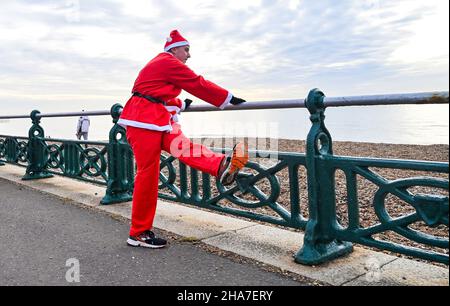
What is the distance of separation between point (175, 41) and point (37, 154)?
4930mm

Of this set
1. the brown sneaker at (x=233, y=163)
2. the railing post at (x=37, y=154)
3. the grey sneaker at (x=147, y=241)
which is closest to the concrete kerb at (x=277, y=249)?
the grey sneaker at (x=147, y=241)

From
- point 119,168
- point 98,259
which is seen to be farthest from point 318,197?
point 119,168

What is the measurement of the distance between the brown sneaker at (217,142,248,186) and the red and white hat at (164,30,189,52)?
1.07m

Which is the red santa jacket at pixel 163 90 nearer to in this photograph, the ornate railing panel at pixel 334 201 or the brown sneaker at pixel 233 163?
the brown sneaker at pixel 233 163

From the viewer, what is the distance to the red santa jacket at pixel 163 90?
145 inches

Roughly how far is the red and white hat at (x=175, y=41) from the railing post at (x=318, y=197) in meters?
1.27

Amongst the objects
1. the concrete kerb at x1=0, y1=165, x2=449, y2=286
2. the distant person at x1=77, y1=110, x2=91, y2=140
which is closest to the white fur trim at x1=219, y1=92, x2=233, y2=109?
the concrete kerb at x1=0, y1=165, x2=449, y2=286

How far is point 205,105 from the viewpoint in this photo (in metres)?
4.20

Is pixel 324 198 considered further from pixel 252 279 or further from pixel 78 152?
pixel 78 152

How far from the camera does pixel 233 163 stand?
11.6 ft

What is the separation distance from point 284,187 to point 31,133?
4.54 metres

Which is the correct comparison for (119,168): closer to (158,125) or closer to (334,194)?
(158,125)

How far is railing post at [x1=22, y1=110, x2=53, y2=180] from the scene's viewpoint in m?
7.75

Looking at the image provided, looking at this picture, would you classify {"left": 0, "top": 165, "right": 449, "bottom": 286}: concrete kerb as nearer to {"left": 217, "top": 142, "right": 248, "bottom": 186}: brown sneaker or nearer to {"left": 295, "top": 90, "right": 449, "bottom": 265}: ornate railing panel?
{"left": 295, "top": 90, "right": 449, "bottom": 265}: ornate railing panel
